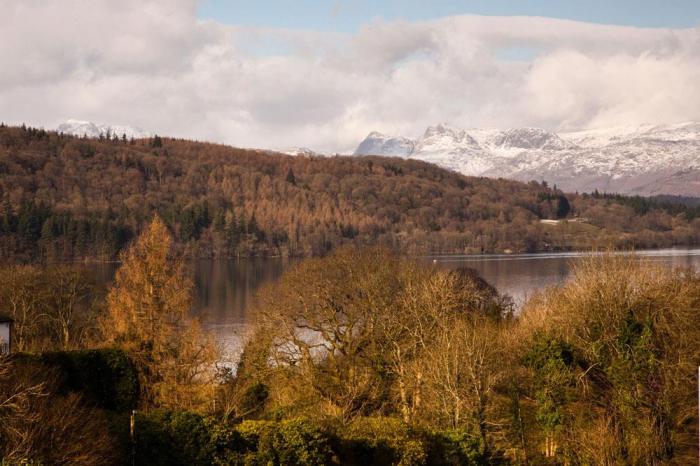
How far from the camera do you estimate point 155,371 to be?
31562mm

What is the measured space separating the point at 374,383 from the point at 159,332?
9436 millimetres

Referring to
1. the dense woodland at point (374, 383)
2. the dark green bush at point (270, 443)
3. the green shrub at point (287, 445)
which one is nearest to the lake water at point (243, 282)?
the dense woodland at point (374, 383)

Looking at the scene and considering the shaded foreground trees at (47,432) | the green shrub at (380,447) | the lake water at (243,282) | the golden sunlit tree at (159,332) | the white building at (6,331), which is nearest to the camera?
the shaded foreground trees at (47,432)

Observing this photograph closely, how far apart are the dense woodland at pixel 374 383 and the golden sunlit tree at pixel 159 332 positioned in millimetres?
92

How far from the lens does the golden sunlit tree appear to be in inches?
1206

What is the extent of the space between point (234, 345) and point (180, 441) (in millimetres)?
32292

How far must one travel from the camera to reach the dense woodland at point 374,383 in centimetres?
1955

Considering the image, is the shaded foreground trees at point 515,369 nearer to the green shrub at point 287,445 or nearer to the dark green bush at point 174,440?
the green shrub at point 287,445

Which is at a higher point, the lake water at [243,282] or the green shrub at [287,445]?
the green shrub at [287,445]

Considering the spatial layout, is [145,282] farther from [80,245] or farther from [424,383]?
[80,245]

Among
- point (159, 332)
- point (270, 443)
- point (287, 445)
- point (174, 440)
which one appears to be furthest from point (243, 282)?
point (287, 445)

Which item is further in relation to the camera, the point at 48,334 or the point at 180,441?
the point at 48,334

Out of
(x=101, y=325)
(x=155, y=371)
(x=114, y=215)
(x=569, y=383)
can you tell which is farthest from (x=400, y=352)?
(x=114, y=215)

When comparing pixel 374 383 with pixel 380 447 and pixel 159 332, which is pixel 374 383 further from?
pixel 380 447
